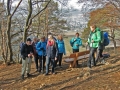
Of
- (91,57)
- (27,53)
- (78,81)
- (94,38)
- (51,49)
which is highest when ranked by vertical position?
(94,38)

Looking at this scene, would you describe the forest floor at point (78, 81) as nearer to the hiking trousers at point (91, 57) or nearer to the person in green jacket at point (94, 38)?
the hiking trousers at point (91, 57)

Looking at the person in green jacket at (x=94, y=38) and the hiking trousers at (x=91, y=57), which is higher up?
the person in green jacket at (x=94, y=38)

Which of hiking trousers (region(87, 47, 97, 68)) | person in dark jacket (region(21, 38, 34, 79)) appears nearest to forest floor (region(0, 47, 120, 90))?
hiking trousers (region(87, 47, 97, 68))

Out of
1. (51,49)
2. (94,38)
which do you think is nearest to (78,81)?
(51,49)

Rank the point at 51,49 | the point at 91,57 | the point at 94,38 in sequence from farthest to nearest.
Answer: the point at 91,57 < the point at 94,38 < the point at 51,49

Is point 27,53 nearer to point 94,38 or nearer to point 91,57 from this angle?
point 91,57

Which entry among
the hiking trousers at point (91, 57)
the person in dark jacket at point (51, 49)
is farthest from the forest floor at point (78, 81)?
the person in dark jacket at point (51, 49)

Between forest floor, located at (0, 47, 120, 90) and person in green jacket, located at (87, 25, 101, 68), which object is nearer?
forest floor, located at (0, 47, 120, 90)

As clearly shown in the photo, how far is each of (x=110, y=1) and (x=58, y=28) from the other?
1182cm

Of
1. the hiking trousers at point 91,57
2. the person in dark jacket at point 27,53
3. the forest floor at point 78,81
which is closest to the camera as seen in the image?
the forest floor at point 78,81

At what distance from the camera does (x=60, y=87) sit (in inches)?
291

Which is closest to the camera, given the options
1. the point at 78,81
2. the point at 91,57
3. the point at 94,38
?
the point at 78,81

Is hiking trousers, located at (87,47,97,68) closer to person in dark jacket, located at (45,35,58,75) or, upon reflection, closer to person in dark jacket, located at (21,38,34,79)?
person in dark jacket, located at (45,35,58,75)

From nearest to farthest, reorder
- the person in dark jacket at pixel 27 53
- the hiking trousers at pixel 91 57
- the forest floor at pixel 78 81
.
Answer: the forest floor at pixel 78 81 → the person in dark jacket at pixel 27 53 → the hiking trousers at pixel 91 57
